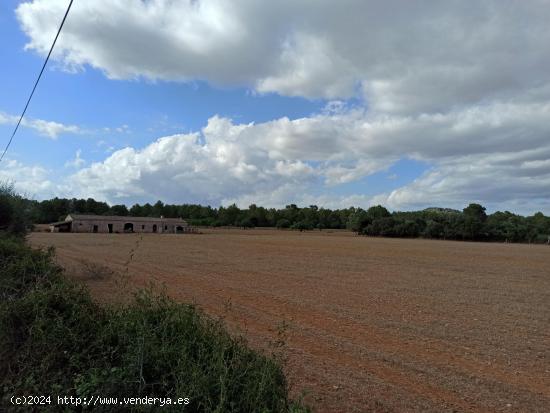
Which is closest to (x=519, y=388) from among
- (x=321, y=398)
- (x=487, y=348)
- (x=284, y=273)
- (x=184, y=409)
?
(x=487, y=348)

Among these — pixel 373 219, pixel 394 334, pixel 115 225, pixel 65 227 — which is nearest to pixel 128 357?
pixel 394 334

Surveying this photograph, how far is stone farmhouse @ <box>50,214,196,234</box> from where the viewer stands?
99625 millimetres

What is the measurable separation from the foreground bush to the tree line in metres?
84.8

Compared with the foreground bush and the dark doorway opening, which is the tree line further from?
the foreground bush

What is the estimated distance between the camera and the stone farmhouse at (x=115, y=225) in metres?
99.6

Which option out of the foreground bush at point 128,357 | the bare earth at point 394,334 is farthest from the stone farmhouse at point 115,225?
the foreground bush at point 128,357

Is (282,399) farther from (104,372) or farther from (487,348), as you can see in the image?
(487,348)

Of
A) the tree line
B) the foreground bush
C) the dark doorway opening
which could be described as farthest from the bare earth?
the dark doorway opening

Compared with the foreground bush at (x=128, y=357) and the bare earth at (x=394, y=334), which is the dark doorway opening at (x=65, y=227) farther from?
the foreground bush at (x=128, y=357)

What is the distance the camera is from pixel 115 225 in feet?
348

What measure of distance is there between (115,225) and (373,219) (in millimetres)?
67925

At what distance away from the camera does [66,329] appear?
4.39 metres

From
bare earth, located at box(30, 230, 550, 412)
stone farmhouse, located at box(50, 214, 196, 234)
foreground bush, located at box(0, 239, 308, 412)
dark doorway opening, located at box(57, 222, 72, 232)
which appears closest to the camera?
foreground bush, located at box(0, 239, 308, 412)

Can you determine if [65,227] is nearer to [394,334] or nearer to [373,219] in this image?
[373,219]
